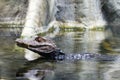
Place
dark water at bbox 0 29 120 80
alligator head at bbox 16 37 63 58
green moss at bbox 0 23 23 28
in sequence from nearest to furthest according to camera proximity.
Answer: dark water at bbox 0 29 120 80
alligator head at bbox 16 37 63 58
green moss at bbox 0 23 23 28

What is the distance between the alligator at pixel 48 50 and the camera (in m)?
11.1

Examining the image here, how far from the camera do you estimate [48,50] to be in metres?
11.4

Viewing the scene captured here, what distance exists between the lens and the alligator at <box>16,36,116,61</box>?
11.1 meters

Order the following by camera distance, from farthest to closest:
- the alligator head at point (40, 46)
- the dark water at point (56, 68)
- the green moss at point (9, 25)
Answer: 1. the green moss at point (9, 25)
2. the alligator head at point (40, 46)
3. the dark water at point (56, 68)

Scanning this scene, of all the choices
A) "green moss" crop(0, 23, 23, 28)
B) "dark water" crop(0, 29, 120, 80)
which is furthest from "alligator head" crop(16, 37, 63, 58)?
"green moss" crop(0, 23, 23, 28)

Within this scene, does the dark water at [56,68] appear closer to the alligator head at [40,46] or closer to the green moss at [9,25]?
the alligator head at [40,46]

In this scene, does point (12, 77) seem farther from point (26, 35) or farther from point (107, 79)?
point (26, 35)

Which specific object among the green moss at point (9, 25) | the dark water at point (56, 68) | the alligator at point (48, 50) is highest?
the green moss at point (9, 25)

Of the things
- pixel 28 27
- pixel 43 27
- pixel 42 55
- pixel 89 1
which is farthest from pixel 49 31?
pixel 42 55

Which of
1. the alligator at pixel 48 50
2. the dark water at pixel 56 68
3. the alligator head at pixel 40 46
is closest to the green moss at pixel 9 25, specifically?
the dark water at pixel 56 68

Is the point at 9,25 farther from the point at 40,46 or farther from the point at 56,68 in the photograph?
the point at 56,68

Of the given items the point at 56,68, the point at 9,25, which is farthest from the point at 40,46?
the point at 9,25

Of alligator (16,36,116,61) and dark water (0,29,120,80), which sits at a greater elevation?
alligator (16,36,116,61)

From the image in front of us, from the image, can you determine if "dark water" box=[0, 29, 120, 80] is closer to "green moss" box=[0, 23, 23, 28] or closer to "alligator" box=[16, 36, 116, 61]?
"alligator" box=[16, 36, 116, 61]
